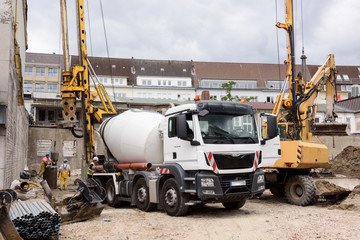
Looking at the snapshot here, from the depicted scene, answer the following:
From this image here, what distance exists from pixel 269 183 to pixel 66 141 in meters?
20.5

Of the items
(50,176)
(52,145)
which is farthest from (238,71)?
(50,176)

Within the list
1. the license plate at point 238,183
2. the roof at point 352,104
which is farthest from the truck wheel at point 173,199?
the roof at point 352,104

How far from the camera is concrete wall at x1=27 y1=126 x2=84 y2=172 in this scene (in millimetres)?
27938

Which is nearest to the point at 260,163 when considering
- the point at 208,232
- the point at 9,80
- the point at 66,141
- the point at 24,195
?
the point at 208,232

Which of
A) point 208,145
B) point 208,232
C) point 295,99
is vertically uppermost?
point 295,99

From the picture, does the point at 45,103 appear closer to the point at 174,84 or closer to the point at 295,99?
the point at 174,84

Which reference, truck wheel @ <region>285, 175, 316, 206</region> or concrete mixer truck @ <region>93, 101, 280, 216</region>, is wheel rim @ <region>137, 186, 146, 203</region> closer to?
concrete mixer truck @ <region>93, 101, 280, 216</region>

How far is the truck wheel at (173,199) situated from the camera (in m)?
9.45

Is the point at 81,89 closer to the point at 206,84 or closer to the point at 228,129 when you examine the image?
the point at 228,129

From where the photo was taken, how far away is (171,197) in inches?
387

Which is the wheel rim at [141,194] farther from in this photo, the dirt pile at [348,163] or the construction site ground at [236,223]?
the dirt pile at [348,163]

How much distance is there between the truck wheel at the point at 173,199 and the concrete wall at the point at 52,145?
18417mm

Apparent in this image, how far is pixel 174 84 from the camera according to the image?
63.2 m

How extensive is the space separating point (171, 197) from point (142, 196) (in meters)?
1.49
